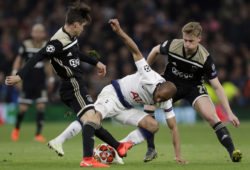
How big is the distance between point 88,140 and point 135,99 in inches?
41.5

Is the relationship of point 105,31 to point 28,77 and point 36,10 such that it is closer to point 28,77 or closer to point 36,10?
point 36,10

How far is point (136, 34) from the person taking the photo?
19109 millimetres

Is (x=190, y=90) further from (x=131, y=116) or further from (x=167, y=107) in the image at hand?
(x=131, y=116)

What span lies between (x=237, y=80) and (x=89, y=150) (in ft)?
40.6

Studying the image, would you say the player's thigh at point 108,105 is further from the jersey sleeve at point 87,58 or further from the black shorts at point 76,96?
the jersey sleeve at point 87,58

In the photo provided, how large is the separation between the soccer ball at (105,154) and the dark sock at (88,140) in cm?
69

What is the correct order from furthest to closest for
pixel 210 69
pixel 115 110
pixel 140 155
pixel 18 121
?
pixel 18 121, pixel 140 155, pixel 210 69, pixel 115 110

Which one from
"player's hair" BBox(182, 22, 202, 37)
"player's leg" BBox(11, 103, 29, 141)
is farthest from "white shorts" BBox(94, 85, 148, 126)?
"player's leg" BBox(11, 103, 29, 141)

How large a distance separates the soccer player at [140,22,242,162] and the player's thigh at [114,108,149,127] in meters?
0.50

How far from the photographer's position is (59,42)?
729 centimetres

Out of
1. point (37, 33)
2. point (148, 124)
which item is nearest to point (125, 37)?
point (148, 124)

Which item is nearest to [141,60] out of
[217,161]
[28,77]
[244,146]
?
[217,161]

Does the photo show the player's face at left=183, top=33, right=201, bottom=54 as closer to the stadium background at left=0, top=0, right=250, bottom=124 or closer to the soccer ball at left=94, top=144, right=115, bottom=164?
the soccer ball at left=94, top=144, right=115, bottom=164

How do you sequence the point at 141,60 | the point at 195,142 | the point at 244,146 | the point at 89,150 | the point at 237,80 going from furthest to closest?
the point at 237,80 → the point at 195,142 → the point at 244,146 → the point at 141,60 → the point at 89,150
